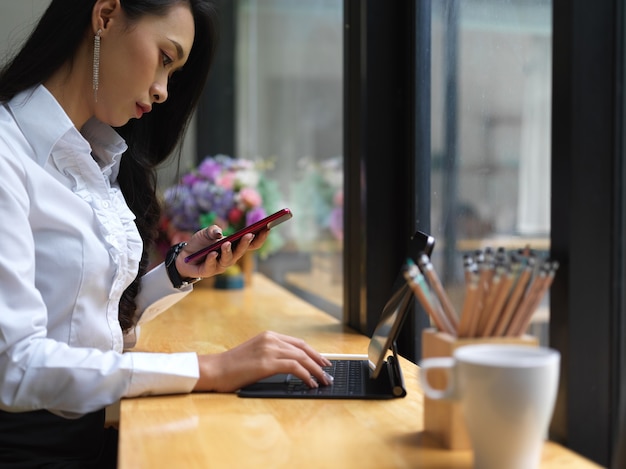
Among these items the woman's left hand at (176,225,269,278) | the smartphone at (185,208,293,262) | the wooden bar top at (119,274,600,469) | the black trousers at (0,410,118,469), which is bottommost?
the black trousers at (0,410,118,469)

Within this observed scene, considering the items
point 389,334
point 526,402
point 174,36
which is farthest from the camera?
point 174,36

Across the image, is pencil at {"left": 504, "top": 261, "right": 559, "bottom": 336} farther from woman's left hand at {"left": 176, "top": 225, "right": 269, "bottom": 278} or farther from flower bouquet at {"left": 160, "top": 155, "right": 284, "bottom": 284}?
flower bouquet at {"left": 160, "top": 155, "right": 284, "bottom": 284}

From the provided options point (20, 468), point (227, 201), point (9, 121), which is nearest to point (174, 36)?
point (9, 121)

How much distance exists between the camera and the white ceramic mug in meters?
0.72

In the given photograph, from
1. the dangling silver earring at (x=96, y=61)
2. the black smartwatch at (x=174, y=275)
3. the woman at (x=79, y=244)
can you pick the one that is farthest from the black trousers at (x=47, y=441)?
the dangling silver earring at (x=96, y=61)

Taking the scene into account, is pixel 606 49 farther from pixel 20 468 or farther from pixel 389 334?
pixel 20 468

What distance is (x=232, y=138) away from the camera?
3850mm

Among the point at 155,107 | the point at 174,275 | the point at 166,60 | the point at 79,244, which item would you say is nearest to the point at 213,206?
the point at 155,107

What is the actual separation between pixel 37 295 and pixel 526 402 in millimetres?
689

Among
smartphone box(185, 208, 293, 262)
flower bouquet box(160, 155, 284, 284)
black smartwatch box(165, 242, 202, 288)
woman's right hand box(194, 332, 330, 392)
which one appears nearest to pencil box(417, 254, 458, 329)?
woman's right hand box(194, 332, 330, 392)

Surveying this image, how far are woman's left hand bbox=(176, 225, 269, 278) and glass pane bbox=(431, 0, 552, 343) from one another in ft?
1.27

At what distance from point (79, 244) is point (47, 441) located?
335 millimetres

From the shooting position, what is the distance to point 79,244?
1.24m

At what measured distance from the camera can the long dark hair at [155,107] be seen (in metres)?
1.34
